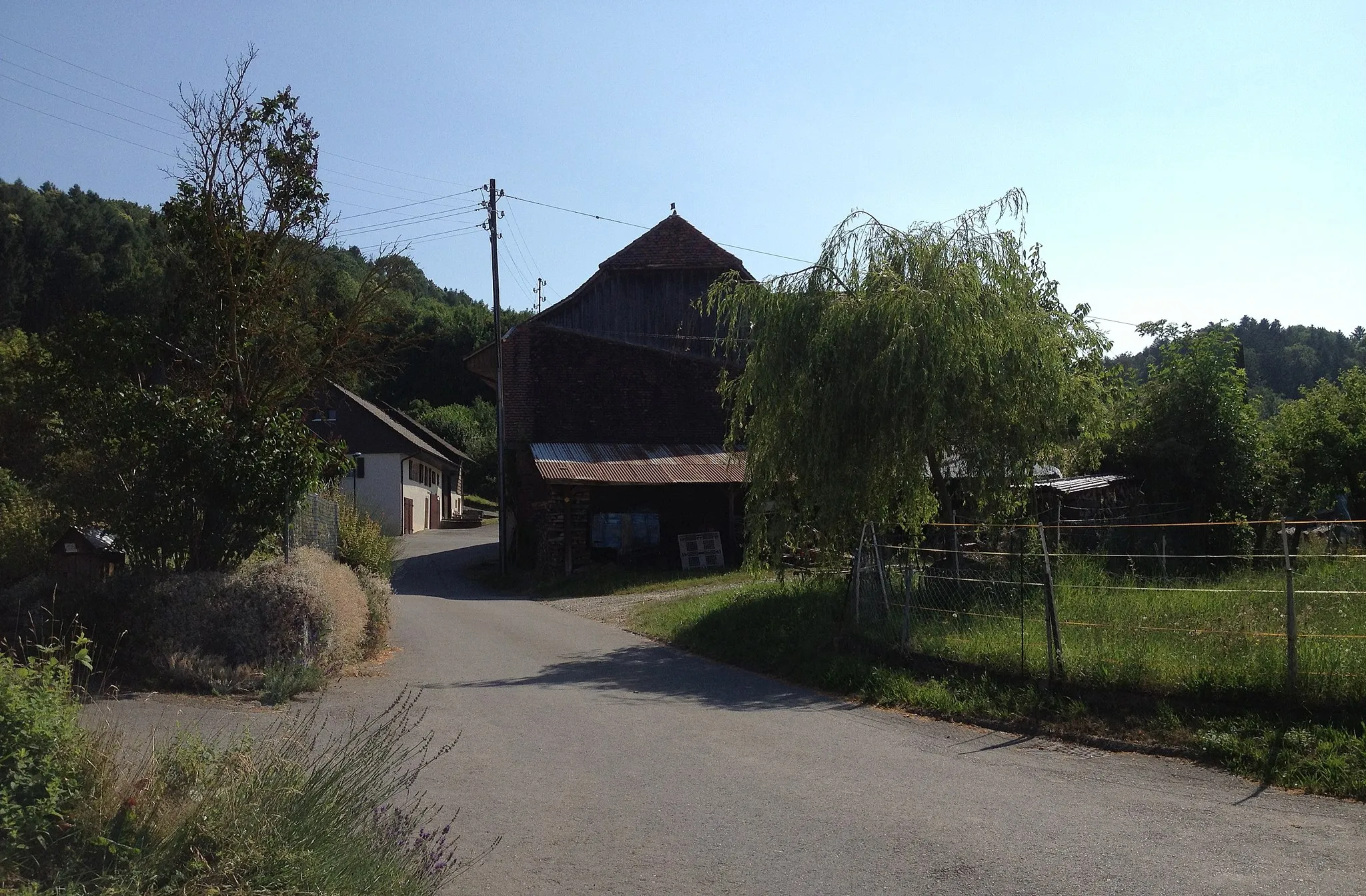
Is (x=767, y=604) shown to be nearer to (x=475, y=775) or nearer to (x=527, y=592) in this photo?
(x=475, y=775)

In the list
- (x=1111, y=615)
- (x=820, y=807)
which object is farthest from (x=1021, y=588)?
(x=820, y=807)

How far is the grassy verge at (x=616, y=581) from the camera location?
25125 millimetres

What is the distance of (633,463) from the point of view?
29.1 metres

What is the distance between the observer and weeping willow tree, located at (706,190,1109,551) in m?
14.0

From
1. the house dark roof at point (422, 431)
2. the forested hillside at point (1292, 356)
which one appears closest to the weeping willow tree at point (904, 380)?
the house dark roof at point (422, 431)

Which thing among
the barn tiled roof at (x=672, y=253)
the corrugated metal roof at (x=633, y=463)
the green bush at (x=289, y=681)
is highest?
the barn tiled roof at (x=672, y=253)

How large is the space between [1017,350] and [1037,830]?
9052 mm

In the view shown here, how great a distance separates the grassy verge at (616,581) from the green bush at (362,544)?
790 cm

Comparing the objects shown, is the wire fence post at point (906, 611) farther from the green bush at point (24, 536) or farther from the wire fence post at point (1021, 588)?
the green bush at point (24, 536)

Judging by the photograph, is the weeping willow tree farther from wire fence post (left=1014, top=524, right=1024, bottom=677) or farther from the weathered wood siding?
the weathered wood siding

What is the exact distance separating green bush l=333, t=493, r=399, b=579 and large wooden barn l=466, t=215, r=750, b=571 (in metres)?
8.48

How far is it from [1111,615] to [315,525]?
10.6 m

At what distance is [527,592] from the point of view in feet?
89.8

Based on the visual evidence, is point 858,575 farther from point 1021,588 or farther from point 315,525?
point 315,525
